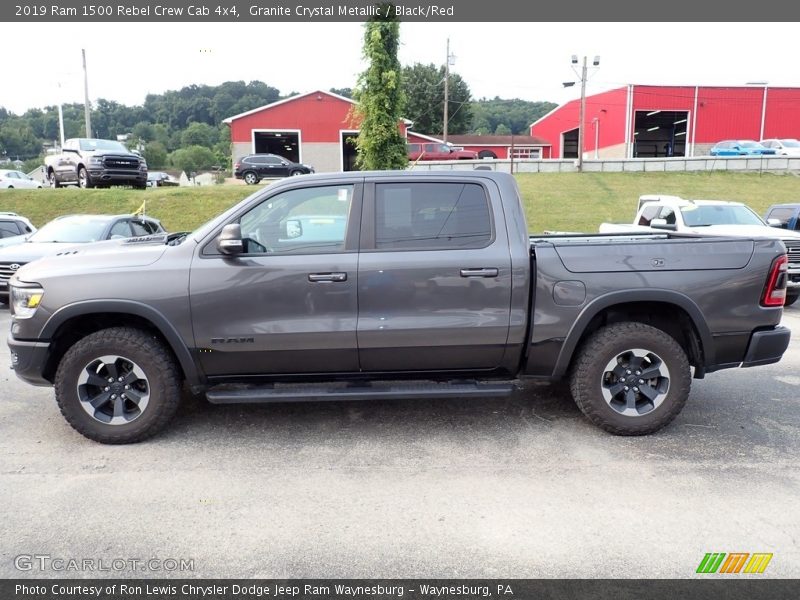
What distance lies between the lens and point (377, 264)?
416 centimetres

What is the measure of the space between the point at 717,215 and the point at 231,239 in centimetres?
1033

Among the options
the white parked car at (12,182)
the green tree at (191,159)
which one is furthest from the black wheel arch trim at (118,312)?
the green tree at (191,159)

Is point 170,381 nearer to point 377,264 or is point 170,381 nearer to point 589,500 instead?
point 377,264

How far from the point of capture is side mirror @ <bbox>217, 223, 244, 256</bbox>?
→ 3977 mm

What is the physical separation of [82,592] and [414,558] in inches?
61.3

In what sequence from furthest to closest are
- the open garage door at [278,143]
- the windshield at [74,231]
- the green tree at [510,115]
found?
the green tree at [510,115] < the open garage door at [278,143] < the windshield at [74,231]

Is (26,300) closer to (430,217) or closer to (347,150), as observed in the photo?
(430,217)

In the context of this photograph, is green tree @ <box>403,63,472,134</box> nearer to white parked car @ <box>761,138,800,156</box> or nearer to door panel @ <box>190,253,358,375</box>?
white parked car @ <box>761,138,800,156</box>

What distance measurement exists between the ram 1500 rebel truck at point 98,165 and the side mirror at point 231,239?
61.1 feet

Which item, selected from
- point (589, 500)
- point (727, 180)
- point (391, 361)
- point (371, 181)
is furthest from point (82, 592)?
point (727, 180)

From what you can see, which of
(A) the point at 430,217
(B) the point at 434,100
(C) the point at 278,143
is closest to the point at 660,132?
(B) the point at 434,100

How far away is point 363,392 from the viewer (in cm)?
420

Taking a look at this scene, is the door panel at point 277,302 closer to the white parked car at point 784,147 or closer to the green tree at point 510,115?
the white parked car at point 784,147

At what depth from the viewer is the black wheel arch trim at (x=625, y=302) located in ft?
13.8
